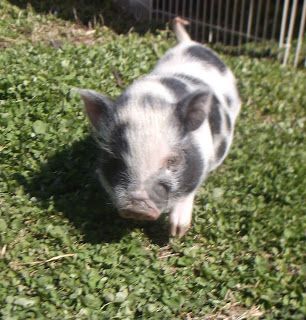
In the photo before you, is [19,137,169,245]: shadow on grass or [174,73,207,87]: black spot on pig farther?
[174,73,207,87]: black spot on pig

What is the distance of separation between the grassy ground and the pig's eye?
64 cm

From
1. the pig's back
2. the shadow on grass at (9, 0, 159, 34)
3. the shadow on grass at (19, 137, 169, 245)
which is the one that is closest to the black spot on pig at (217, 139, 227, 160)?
the pig's back

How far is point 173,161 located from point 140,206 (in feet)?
1.19

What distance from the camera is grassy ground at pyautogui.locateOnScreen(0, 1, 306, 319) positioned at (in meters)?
3.57

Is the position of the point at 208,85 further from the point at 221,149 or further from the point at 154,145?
the point at 154,145

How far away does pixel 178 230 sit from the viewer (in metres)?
4.12

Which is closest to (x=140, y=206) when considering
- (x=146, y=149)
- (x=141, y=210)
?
(x=141, y=210)

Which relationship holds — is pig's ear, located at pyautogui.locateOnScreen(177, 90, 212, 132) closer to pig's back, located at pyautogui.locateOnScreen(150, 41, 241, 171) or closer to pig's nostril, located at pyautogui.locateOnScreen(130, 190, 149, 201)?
pig's back, located at pyautogui.locateOnScreen(150, 41, 241, 171)

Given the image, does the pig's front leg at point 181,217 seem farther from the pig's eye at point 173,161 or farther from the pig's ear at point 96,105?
the pig's ear at point 96,105

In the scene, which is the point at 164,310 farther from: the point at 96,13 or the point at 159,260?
the point at 96,13

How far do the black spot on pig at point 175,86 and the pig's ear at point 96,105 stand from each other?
1.51ft

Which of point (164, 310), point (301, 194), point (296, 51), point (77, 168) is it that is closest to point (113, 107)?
point (77, 168)

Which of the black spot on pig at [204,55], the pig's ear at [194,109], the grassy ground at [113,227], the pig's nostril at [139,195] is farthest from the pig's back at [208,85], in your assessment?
the pig's nostril at [139,195]

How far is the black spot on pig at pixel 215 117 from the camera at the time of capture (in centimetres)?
429
